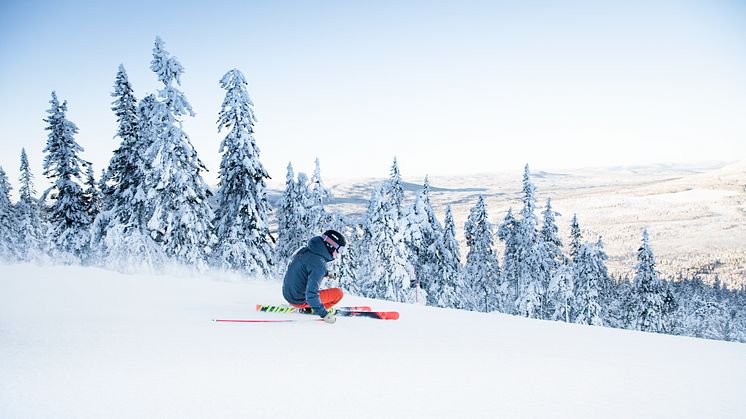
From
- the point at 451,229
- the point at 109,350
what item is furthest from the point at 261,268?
the point at 109,350

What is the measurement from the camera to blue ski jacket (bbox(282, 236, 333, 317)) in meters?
7.07

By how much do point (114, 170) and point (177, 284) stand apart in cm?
2048

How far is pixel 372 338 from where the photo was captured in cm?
646

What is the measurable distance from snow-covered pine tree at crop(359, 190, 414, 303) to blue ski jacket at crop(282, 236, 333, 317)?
26.7 m

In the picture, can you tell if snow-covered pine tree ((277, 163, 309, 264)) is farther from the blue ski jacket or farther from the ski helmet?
the ski helmet

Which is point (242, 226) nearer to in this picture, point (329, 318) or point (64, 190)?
point (64, 190)

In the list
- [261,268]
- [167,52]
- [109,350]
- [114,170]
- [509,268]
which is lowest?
[509,268]

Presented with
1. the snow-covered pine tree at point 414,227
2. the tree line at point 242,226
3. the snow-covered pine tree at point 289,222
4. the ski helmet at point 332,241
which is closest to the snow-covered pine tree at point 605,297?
the tree line at point 242,226

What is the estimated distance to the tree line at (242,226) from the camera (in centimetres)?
2534

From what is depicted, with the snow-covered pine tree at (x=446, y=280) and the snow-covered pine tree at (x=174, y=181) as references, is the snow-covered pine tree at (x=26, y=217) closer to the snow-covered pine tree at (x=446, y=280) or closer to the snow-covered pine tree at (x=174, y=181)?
the snow-covered pine tree at (x=174, y=181)

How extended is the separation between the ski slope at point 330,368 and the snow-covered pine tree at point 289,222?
29.6 metres

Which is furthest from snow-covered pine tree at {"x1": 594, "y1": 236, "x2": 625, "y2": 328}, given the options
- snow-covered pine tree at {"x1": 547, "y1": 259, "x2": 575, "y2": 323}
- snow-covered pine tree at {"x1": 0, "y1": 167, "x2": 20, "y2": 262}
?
snow-covered pine tree at {"x1": 0, "y1": 167, "x2": 20, "y2": 262}

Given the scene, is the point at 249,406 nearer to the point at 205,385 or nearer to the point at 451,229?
the point at 205,385

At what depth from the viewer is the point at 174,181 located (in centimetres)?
2498
